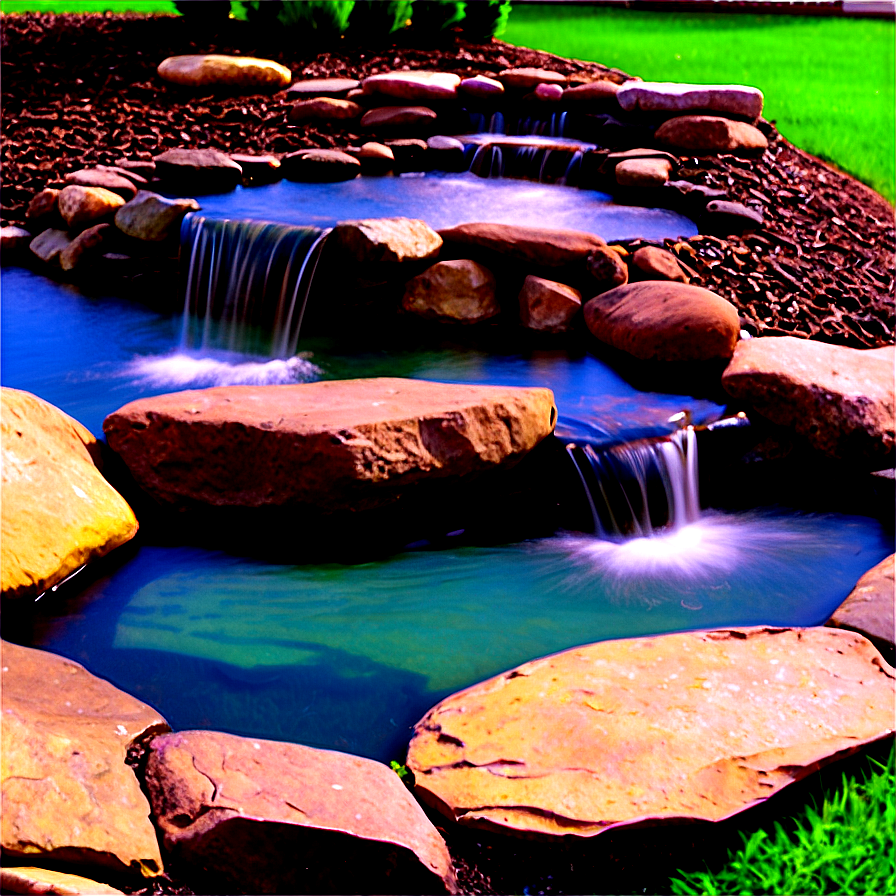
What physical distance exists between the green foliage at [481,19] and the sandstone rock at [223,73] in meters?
3.41

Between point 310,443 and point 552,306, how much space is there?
2490mm

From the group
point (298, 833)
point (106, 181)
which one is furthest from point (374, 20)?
point (298, 833)

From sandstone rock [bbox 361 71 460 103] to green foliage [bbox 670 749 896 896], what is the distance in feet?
26.5

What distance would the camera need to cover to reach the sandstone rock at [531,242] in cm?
584

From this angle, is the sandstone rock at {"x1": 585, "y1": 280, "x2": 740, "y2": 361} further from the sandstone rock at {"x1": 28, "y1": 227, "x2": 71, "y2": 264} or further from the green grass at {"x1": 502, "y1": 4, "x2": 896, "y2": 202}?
the sandstone rock at {"x1": 28, "y1": 227, "x2": 71, "y2": 264}

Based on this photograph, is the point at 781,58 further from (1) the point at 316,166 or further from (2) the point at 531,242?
(2) the point at 531,242

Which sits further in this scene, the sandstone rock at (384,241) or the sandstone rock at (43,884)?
the sandstone rock at (384,241)

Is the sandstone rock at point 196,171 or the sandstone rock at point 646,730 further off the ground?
the sandstone rock at point 196,171

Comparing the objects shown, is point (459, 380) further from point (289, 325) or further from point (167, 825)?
point (167, 825)

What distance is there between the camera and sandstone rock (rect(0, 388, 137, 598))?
3.45m

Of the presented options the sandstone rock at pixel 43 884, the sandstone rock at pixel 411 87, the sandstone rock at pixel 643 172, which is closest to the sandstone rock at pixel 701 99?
the sandstone rock at pixel 643 172

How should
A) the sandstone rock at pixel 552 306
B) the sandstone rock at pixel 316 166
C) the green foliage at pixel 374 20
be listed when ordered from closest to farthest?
the sandstone rock at pixel 552 306 < the sandstone rock at pixel 316 166 < the green foliage at pixel 374 20

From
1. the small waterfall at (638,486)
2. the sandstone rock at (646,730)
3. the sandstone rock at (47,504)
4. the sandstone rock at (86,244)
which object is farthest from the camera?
the sandstone rock at (86,244)

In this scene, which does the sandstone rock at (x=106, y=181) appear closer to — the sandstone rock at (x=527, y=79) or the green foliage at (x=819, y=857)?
the sandstone rock at (x=527, y=79)
